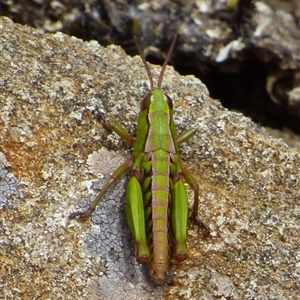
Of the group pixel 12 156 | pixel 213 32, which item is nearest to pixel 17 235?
pixel 12 156

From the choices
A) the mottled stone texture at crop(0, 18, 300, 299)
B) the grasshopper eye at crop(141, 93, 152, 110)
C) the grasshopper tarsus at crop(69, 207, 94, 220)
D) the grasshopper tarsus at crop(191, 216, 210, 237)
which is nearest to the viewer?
the mottled stone texture at crop(0, 18, 300, 299)

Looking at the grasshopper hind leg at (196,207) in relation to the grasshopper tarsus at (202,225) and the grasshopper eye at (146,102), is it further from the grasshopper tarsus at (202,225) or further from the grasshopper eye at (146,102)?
the grasshopper eye at (146,102)

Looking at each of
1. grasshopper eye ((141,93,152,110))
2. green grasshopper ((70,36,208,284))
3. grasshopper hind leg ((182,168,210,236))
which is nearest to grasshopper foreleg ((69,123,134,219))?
green grasshopper ((70,36,208,284))

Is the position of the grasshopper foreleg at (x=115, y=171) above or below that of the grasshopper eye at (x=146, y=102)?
below

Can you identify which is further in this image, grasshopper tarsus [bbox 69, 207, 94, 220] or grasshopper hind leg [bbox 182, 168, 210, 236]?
grasshopper hind leg [bbox 182, 168, 210, 236]

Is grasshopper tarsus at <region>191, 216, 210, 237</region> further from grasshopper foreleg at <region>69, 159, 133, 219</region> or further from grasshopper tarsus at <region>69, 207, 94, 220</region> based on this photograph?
grasshopper tarsus at <region>69, 207, 94, 220</region>

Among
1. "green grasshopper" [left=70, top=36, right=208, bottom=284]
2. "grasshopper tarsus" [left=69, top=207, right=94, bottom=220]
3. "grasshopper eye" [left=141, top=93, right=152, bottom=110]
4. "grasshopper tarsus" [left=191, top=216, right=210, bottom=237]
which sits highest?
"grasshopper eye" [left=141, top=93, right=152, bottom=110]

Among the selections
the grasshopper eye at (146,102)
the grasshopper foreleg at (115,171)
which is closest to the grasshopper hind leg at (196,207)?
the grasshopper foreleg at (115,171)

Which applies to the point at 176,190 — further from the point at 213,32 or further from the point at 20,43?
the point at 213,32
